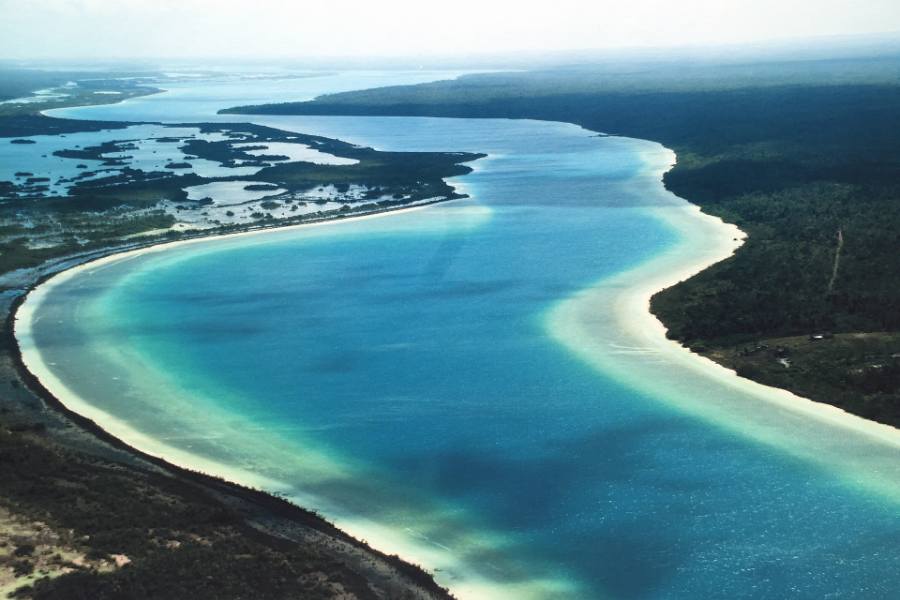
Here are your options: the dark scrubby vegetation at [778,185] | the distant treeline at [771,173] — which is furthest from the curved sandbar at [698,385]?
the distant treeline at [771,173]

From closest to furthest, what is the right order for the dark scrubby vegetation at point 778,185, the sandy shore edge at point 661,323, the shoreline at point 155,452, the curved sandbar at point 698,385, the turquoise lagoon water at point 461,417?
the turquoise lagoon water at point 461,417 < the shoreline at point 155,452 < the curved sandbar at point 698,385 < the sandy shore edge at point 661,323 < the dark scrubby vegetation at point 778,185

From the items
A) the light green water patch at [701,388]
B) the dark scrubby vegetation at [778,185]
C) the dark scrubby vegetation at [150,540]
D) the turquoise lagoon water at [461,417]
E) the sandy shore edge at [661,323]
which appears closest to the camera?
the dark scrubby vegetation at [150,540]

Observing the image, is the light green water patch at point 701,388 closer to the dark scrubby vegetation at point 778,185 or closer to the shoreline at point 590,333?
the shoreline at point 590,333

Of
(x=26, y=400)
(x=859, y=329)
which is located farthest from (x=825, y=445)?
(x=26, y=400)

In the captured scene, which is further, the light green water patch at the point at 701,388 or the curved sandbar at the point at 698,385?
the curved sandbar at the point at 698,385

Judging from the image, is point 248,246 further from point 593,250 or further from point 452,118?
point 452,118

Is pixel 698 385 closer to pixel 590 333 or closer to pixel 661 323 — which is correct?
pixel 590 333

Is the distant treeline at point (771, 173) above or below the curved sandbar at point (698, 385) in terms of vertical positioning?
above

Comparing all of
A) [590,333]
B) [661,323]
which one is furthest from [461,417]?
[661,323]
